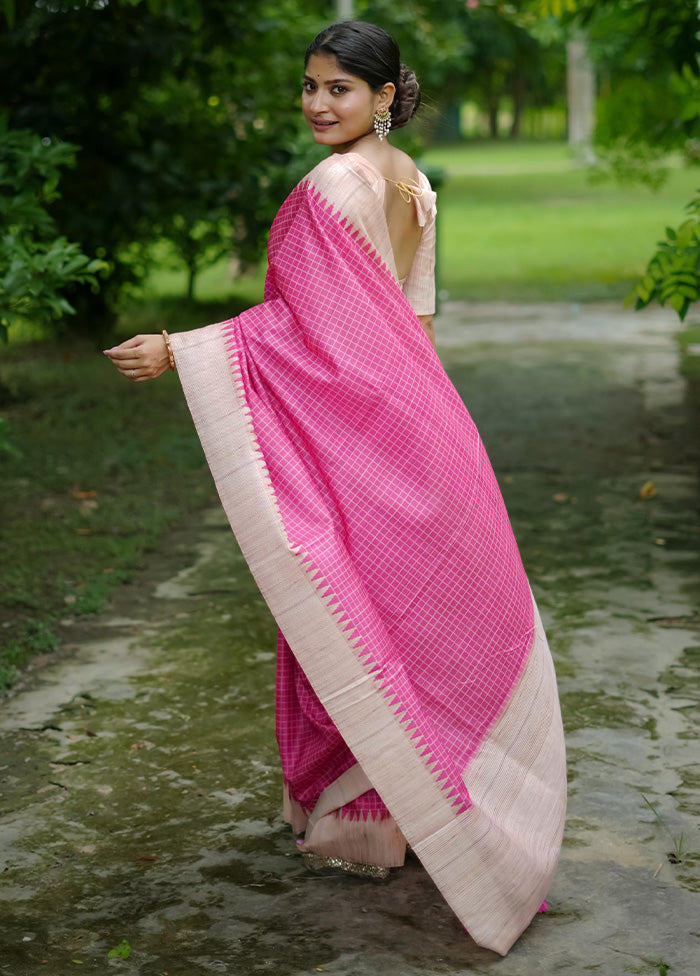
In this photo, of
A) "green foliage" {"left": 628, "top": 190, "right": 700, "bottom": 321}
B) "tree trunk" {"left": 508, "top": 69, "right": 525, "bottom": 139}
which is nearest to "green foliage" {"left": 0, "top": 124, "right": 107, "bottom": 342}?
"green foliage" {"left": 628, "top": 190, "right": 700, "bottom": 321}

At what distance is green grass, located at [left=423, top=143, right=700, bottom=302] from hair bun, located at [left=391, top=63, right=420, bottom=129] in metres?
9.98

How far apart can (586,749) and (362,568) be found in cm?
132

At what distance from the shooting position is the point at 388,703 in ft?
9.23

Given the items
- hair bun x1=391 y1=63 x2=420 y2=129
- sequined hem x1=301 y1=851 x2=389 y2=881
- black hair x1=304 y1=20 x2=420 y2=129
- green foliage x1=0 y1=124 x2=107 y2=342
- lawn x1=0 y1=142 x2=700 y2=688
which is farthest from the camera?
lawn x1=0 y1=142 x2=700 y2=688

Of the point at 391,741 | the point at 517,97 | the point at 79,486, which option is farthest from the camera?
the point at 517,97

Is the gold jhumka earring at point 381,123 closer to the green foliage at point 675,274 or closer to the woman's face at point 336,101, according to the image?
the woman's face at point 336,101

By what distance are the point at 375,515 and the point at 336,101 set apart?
933mm

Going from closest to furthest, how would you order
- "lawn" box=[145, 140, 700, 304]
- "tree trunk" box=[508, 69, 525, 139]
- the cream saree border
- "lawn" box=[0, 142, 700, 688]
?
1. the cream saree border
2. "lawn" box=[0, 142, 700, 688]
3. "lawn" box=[145, 140, 700, 304]
4. "tree trunk" box=[508, 69, 525, 139]

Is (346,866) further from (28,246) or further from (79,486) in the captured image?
(79,486)

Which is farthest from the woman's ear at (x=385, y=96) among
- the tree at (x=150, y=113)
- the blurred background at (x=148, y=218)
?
the tree at (x=150, y=113)

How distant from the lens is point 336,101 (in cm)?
296

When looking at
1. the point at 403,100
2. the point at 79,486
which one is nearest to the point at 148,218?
the point at 79,486

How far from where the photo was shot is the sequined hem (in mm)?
3186

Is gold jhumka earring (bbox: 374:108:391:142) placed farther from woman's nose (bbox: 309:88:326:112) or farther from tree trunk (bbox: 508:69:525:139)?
tree trunk (bbox: 508:69:525:139)
